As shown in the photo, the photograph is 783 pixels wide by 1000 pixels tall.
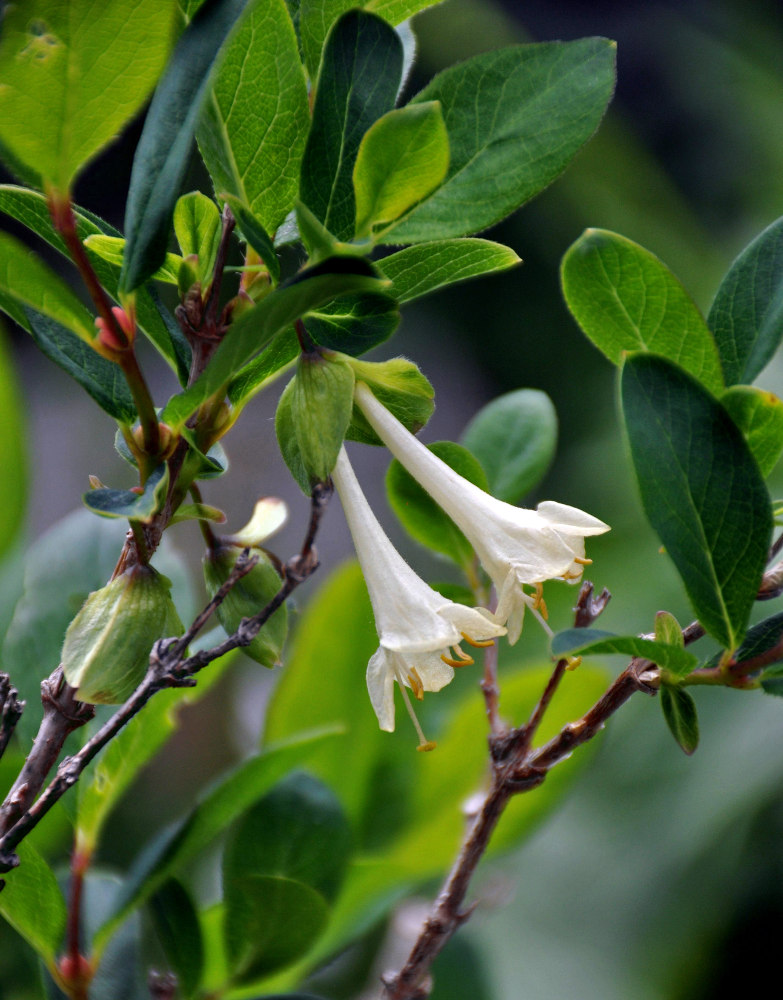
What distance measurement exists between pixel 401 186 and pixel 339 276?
0.05m

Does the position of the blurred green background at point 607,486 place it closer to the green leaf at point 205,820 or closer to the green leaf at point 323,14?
the green leaf at point 205,820

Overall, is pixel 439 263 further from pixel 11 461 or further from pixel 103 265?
pixel 11 461

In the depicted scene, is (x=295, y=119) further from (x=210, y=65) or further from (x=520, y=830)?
(x=520, y=830)

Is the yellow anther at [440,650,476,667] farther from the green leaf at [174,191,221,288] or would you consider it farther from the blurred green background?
the blurred green background

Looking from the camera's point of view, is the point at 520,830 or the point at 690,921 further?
the point at 690,921

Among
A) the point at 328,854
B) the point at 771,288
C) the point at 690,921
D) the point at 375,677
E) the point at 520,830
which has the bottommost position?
the point at 690,921

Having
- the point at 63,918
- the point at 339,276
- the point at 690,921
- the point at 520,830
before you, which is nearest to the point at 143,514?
the point at 339,276

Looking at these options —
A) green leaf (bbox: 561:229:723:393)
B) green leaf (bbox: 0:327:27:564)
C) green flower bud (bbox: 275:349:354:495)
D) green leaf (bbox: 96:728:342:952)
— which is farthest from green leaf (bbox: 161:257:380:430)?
green leaf (bbox: 0:327:27:564)

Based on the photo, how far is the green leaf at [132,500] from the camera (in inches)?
11.5

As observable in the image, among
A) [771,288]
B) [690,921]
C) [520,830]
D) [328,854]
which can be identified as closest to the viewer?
[771,288]

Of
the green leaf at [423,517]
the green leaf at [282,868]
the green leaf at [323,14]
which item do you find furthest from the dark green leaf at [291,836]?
the green leaf at [323,14]

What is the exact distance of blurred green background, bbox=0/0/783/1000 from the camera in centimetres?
136

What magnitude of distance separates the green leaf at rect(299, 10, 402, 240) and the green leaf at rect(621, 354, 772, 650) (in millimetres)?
116

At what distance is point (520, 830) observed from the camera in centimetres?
64
